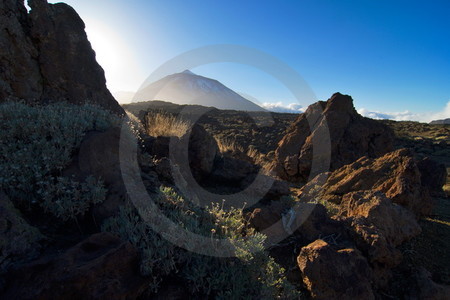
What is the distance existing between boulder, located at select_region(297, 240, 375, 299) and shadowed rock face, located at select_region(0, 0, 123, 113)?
18.9 feet

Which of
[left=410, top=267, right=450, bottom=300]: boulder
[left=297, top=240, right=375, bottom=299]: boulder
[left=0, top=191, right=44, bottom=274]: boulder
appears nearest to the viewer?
[left=0, top=191, right=44, bottom=274]: boulder

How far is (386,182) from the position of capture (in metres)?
4.02

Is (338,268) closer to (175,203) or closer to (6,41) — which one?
(175,203)

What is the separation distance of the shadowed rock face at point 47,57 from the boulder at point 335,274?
5757 mm

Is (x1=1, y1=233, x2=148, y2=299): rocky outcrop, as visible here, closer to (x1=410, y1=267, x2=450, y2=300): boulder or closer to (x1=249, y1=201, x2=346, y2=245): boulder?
(x1=249, y1=201, x2=346, y2=245): boulder

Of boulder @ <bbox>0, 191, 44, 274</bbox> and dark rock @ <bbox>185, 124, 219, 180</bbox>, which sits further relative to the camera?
dark rock @ <bbox>185, 124, 219, 180</bbox>

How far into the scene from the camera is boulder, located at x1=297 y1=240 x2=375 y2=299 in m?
2.15

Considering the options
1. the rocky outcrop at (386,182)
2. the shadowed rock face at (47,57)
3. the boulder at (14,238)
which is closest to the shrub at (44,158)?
the boulder at (14,238)

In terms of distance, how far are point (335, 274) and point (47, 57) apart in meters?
6.92

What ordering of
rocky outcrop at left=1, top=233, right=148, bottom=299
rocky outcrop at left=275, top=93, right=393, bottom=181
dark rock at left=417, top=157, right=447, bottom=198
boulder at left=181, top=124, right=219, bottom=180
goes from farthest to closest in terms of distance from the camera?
rocky outcrop at left=275, top=93, right=393, bottom=181
dark rock at left=417, top=157, right=447, bottom=198
boulder at left=181, top=124, right=219, bottom=180
rocky outcrop at left=1, top=233, right=148, bottom=299

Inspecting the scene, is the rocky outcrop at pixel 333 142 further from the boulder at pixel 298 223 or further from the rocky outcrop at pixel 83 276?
the rocky outcrop at pixel 83 276

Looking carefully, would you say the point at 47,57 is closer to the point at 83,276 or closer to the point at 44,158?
the point at 44,158

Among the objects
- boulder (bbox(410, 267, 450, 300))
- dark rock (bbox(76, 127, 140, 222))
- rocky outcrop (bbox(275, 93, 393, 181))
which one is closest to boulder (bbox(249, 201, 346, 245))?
boulder (bbox(410, 267, 450, 300))

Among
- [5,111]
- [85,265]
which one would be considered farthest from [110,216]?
[5,111]
